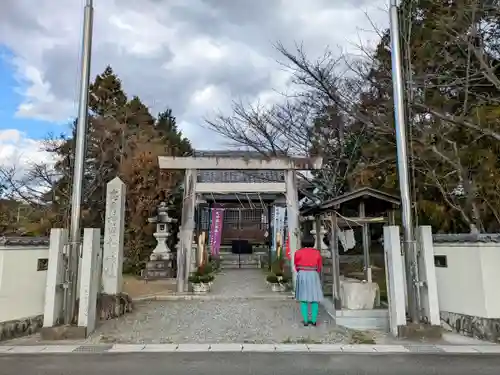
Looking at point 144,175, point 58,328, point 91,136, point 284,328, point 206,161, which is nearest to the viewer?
point 58,328

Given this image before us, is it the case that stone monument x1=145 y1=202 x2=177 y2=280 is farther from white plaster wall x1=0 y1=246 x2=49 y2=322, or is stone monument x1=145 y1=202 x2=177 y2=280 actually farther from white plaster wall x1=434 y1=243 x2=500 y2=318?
white plaster wall x1=434 y1=243 x2=500 y2=318

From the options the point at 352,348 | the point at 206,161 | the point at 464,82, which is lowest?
the point at 352,348

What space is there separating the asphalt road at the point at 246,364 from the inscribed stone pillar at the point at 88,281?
1.19m

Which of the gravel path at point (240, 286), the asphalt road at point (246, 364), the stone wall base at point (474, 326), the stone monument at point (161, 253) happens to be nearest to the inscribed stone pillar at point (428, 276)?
the stone wall base at point (474, 326)

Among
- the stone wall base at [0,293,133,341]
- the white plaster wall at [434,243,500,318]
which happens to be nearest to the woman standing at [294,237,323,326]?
the white plaster wall at [434,243,500,318]

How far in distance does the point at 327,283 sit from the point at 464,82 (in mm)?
7428

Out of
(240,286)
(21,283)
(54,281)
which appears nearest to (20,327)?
(21,283)

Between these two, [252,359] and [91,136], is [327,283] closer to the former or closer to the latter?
[252,359]

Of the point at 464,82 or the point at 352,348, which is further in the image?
the point at 464,82

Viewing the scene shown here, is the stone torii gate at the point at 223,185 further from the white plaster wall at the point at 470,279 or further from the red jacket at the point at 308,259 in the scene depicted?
the white plaster wall at the point at 470,279

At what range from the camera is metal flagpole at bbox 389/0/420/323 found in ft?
23.5

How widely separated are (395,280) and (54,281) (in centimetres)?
623

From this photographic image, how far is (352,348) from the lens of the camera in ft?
21.2

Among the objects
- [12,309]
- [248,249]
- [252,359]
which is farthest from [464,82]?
[248,249]
